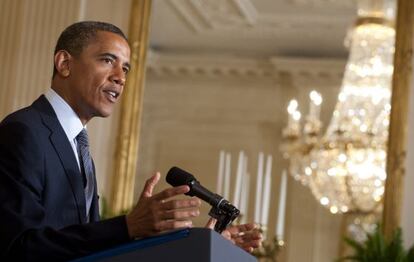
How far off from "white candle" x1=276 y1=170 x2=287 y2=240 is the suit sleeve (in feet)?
16.4

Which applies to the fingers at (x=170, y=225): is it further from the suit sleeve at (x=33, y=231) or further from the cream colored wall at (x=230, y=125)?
the cream colored wall at (x=230, y=125)

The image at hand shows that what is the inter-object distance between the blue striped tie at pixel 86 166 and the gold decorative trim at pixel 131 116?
12.6 ft

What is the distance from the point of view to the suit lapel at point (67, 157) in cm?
226

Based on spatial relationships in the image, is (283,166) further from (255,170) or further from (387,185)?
(387,185)

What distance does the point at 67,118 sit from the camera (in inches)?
Result: 93.0

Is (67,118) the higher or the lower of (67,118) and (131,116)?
the lower

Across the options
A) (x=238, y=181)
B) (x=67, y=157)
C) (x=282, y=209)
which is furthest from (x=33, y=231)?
(x=282, y=209)

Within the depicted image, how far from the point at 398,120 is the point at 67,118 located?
3.61m

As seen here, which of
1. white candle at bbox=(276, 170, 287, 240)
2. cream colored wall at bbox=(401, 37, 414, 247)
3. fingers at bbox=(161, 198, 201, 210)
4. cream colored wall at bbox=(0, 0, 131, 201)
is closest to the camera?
fingers at bbox=(161, 198, 201, 210)

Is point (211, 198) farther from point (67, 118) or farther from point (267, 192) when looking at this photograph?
point (267, 192)

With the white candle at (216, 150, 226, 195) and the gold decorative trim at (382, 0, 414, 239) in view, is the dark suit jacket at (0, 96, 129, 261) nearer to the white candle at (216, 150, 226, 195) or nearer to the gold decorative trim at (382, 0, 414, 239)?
the gold decorative trim at (382, 0, 414, 239)

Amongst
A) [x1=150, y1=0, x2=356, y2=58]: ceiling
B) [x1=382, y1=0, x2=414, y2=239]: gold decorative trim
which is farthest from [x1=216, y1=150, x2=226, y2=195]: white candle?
[x1=382, y1=0, x2=414, y2=239]: gold decorative trim

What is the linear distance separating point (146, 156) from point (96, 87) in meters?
4.49

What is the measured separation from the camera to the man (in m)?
2.07
